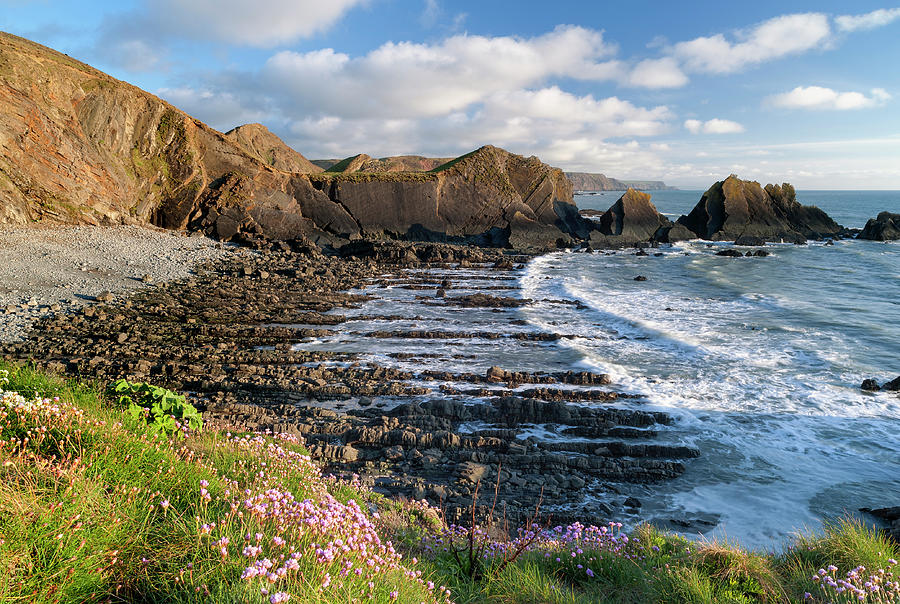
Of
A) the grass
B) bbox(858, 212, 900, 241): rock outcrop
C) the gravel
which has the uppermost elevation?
bbox(858, 212, 900, 241): rock outcrop

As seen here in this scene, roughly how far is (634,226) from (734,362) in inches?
1717

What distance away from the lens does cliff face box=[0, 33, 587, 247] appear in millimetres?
33125

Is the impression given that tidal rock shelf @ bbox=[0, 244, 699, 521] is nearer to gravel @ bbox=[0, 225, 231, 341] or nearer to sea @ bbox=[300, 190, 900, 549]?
sea @ bbox=[300, 190, 900, 549]

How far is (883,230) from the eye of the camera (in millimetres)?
57625

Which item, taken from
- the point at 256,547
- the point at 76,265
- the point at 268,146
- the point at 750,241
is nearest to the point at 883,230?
the point at 750,241

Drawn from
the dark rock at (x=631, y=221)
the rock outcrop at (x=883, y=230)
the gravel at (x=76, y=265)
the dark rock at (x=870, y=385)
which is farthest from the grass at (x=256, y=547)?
the rock outcrop at (x=883, y=230)

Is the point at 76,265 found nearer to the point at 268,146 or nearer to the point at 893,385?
the point at 893,385

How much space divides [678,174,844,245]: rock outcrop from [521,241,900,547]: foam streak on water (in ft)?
79.5

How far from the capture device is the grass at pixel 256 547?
2.93 meters

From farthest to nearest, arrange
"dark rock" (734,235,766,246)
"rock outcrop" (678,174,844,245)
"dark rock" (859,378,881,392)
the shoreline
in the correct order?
"rock outcrop" (678,174,844,245) < "dark rock" (734,235,766,246) < "dark rock" (859,378,881,392) < the shoreline

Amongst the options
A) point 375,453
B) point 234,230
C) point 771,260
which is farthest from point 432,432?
point 771,260

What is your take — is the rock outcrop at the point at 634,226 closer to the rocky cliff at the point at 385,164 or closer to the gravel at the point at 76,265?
the rocky cliff at the point at 385,164

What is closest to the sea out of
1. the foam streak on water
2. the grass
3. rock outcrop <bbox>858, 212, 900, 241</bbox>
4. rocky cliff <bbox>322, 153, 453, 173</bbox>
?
the foam streak on water

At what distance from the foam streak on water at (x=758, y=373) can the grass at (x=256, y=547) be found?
149 inches
